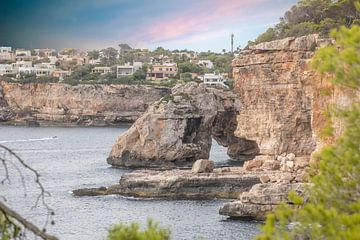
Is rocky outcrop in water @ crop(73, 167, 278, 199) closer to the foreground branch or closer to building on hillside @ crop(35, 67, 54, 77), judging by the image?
the foreground branch

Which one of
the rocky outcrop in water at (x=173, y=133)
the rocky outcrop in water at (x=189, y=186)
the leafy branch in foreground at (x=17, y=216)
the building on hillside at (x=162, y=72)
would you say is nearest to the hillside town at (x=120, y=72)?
the building on hillside at (x=162, y=72)

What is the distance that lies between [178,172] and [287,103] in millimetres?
8755

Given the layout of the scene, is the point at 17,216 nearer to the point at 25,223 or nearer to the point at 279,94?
the point at 25,223

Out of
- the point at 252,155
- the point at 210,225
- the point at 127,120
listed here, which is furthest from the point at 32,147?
the point at 210,225

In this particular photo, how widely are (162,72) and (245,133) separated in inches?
2775

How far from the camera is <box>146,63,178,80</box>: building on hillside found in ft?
406

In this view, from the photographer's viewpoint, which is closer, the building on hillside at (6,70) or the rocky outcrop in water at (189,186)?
the rocky outcrop in water at (189,186)

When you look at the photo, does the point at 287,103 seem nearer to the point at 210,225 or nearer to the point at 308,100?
the point at 308,100

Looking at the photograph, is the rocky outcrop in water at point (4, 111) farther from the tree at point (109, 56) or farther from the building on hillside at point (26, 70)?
the tree at point (109, 56)

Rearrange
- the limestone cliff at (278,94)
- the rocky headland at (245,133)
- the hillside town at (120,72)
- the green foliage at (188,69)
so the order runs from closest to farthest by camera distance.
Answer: the rocky headland at (245,133) < the limestone cliff at (278,94) < the hillside town at (120,72) < the green foliage at (188,69)

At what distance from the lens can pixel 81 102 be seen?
366 ft

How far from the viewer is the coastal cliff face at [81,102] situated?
111m

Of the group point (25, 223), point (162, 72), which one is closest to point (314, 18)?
point (25, 223)

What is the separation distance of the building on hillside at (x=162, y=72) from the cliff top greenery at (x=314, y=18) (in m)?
60.3
